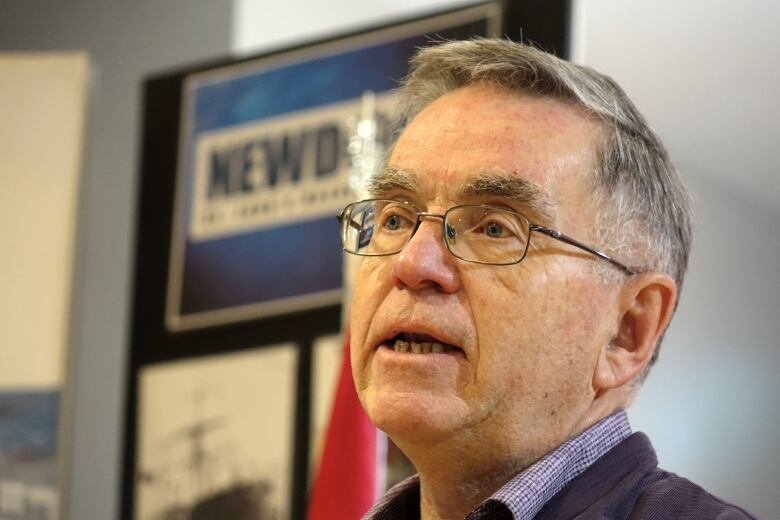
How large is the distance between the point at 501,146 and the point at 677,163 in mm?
2096

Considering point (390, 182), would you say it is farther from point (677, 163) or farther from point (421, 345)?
point (677, 163)

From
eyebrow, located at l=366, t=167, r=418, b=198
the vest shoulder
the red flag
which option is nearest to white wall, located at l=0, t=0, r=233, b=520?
the red flag

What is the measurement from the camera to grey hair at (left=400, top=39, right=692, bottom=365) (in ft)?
5.16

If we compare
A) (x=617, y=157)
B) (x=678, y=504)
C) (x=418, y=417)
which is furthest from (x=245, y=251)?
(x=678, y=504)

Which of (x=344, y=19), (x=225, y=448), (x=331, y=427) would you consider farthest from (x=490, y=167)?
(x=344, y=19)

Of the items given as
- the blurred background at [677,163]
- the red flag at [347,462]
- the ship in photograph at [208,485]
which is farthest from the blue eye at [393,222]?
the ship in photograph at [208,485]

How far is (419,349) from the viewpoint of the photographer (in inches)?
57.0

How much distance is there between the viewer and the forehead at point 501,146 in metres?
1.52

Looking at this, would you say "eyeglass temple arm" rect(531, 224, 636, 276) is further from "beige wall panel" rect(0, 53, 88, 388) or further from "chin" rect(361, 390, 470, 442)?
"beige wall panel" rect(0, 53, 88, 388)

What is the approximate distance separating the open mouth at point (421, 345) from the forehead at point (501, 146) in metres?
0.19

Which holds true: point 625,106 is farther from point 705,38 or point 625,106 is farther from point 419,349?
point 705,38

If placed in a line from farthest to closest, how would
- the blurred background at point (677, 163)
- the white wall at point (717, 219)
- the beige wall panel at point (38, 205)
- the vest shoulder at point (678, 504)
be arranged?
the beige wall panel at point (38, 205) < the blurred background at point (677, 163) < the white wall at point (717, 219) < the vest shoulder at point (678, 504)

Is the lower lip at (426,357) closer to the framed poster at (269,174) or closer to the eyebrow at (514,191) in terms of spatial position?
the eyebrow at (514,191)

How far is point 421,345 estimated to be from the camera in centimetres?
145
